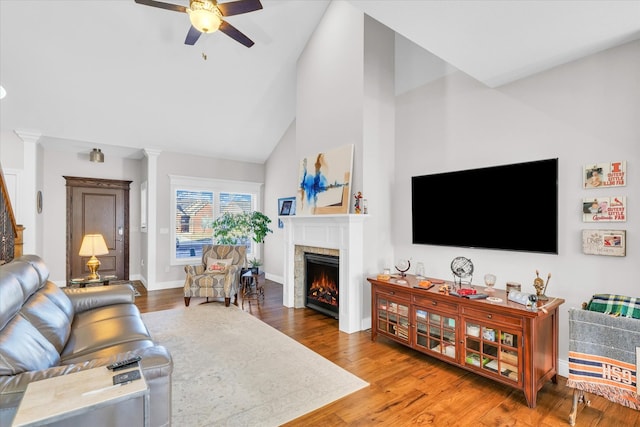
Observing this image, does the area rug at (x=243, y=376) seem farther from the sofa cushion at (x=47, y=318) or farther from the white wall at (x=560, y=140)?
the white wall at (x=560, y=140)

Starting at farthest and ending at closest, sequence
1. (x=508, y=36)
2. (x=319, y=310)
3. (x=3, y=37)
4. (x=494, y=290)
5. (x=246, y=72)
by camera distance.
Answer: (x=246, y=72) < (x=319, y=310) < (x=3, y=37) < (x=494, y=290) < (x=508, y=36)

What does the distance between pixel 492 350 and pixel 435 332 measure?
0.52m

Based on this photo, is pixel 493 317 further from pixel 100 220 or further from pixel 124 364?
pixel 100 220

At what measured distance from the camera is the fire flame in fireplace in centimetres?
438

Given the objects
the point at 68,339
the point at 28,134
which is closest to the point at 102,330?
the point at 68,339

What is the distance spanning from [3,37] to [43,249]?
387 centimetres

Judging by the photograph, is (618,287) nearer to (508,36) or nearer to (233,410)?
(508,36)

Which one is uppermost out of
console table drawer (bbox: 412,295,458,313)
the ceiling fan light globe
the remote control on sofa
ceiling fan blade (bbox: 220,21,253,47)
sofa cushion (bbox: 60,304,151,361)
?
ceiling fan blade (bbox: 220,21,253,47)

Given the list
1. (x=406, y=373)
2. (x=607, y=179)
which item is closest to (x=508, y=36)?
(x=607, y=179)

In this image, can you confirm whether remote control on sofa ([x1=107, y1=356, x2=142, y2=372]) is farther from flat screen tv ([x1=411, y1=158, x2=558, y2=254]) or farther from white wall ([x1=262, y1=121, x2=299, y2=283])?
white wall ([x1=262, y1=121, x2=299, y2=283])

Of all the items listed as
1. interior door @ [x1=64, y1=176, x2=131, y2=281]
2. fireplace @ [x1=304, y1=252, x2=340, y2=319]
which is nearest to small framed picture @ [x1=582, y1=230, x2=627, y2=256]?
fireplace @ [x1=304, y1=252, x2=340, y2=319]

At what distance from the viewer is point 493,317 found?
2584 mm

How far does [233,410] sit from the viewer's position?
228 centimetres

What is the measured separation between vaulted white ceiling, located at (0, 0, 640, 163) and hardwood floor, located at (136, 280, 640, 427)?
2.78 m
